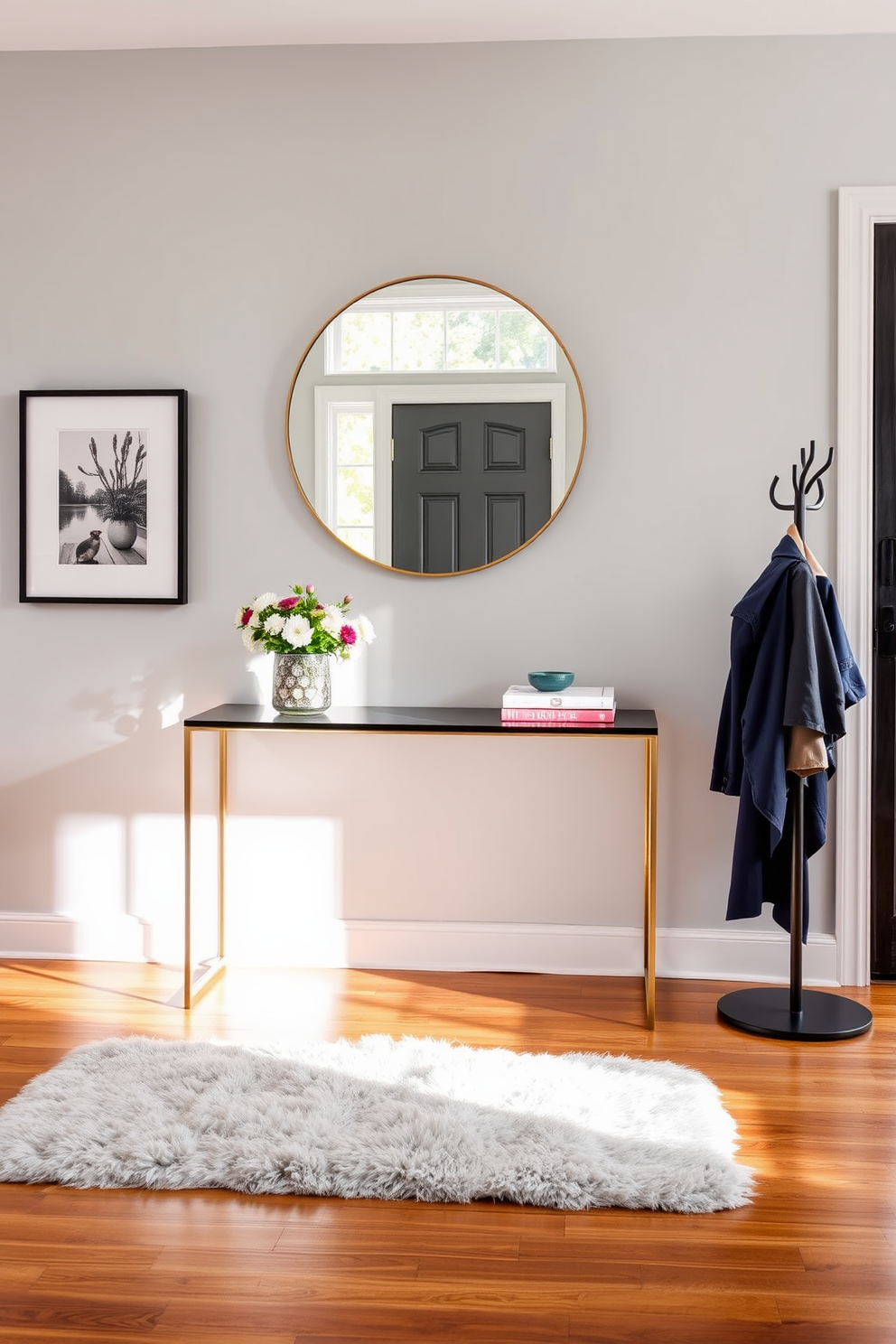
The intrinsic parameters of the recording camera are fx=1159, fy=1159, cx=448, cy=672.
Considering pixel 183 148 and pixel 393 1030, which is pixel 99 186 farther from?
pixel 393 1030


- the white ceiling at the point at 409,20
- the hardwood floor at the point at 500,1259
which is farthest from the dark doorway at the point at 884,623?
the hardwood floor at the point at 500,1259

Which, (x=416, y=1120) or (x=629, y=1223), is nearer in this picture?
(x=629, y=1223)

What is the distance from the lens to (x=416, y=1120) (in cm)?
235

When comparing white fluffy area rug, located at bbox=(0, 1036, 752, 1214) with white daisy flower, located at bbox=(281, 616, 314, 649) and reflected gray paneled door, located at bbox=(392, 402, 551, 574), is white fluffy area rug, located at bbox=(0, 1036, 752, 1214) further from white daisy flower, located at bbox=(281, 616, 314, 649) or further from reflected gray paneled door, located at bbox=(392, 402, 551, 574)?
reflected gray paneled door, located at bbox=(392, 402, 551, 574)

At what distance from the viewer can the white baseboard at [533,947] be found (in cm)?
338

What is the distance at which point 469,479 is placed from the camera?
3377mm

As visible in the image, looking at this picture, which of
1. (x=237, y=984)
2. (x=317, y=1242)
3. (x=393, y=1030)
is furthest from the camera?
(x=237, y=984)

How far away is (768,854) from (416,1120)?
121 centimetres

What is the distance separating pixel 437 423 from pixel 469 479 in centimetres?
19

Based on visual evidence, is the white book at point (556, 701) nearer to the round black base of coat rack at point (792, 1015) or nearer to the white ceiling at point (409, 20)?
the round black base of coat rack at point (792, 1015)

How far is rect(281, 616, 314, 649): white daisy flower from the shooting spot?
3.08 m

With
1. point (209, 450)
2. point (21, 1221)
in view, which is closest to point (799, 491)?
point (209, 450)

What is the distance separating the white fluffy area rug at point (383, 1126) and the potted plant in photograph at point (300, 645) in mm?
921

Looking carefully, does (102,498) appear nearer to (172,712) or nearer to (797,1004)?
(172,712)
